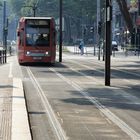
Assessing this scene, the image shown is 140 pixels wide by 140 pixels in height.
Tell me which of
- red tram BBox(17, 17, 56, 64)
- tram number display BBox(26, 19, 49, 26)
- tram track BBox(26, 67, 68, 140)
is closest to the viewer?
tram track BBox(26, 67, 68, 140)

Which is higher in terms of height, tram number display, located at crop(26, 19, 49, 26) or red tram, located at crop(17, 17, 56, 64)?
tram number display, located at crop(26, 19, 49, 26)

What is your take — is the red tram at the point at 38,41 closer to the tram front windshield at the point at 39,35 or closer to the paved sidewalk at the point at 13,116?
the tram front windshield at the point at 39,35

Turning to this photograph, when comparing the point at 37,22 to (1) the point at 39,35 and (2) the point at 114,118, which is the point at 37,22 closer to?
(1) the point at 39,35

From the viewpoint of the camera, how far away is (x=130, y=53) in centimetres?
7356

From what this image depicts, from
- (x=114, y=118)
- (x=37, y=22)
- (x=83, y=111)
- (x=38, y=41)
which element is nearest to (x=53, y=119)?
(x=114, y=118)

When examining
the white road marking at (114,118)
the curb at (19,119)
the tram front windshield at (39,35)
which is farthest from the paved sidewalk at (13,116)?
the tram front windshield at (39,35)

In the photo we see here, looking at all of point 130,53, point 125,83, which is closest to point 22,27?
point 125,83

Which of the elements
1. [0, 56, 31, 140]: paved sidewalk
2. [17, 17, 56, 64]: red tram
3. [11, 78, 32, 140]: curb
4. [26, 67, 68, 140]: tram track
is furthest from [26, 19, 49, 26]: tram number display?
[11, 78, 32, 140]: curb

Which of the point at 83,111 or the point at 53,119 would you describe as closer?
the point at 53,119

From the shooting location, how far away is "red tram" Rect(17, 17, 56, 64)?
1550 inches

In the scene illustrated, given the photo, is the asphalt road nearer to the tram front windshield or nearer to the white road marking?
the white road marking

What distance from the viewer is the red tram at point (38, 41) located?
129ft

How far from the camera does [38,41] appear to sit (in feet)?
129

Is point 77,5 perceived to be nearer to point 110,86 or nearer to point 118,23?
point 118,23
